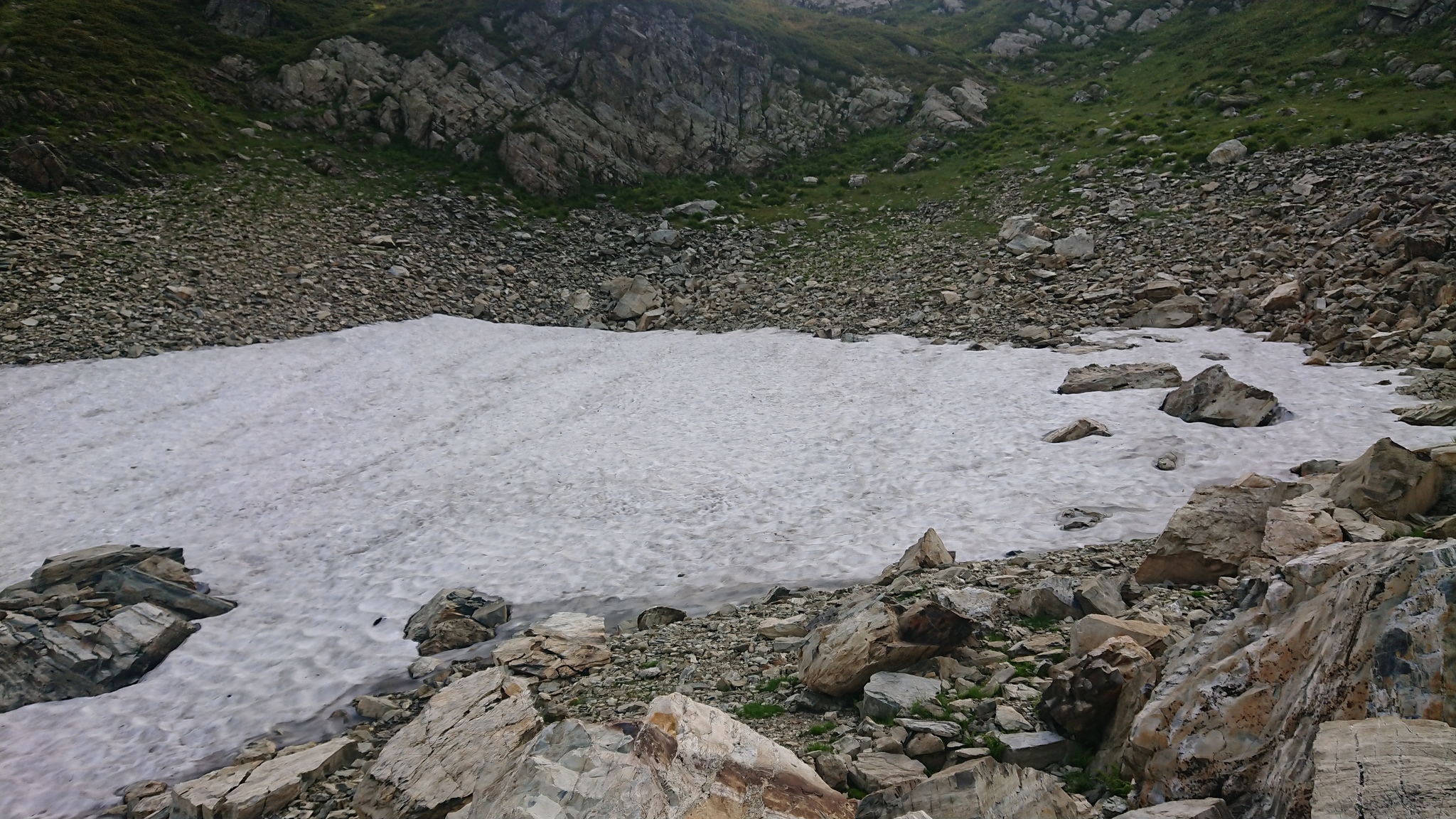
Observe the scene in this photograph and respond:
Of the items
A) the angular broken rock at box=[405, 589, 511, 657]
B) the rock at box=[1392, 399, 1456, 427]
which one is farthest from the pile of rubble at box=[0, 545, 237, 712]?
the rock at box=[1392, 399, 1456, 427]

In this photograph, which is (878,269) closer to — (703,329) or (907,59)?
(703,329)

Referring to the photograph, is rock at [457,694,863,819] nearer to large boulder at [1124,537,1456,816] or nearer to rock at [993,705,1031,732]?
rock at [993,705,1031,732]


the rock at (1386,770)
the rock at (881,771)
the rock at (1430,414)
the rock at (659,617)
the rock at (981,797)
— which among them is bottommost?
the rock at (659,617)

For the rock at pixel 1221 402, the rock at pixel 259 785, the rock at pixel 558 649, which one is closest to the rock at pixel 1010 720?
the rock at pixel 558 649

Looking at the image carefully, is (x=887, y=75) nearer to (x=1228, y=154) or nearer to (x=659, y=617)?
(x=1228, y=154)

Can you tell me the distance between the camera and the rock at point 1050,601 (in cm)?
828

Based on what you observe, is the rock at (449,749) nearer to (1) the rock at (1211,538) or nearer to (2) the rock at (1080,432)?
(1) the rock at (1211,538)

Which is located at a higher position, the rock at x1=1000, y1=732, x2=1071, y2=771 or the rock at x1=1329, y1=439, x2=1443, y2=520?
the rock at x1=1329, y1=439, x2=1443, y2=520

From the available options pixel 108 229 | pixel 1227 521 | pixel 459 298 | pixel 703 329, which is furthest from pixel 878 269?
pixel 108 229

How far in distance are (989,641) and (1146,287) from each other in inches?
848

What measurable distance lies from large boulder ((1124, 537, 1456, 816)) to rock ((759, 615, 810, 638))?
502 centimetres

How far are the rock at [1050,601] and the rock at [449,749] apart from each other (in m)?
6.22

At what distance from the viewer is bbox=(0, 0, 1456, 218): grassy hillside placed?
29.9 meters

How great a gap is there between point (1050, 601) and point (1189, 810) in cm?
474
